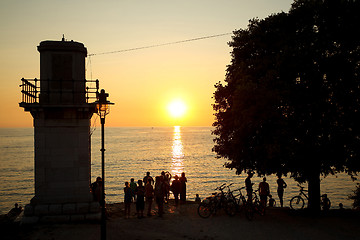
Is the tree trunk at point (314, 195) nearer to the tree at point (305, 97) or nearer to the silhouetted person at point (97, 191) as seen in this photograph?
the tree at point (305, 97)


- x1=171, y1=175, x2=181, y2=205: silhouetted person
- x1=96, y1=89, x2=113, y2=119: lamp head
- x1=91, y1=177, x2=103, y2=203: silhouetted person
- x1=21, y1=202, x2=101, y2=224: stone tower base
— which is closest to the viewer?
x1=96, y1=89, x2=113, y2=119: lamp head

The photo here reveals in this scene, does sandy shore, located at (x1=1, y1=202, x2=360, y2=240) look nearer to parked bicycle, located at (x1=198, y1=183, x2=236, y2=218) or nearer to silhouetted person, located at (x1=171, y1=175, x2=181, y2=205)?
parked bicycle, located at (x1=198, y1=183, x2=236, y2=218)

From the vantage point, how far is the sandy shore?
13969 mm

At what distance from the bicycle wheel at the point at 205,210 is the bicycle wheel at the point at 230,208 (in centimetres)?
78

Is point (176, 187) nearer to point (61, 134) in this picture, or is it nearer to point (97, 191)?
point (97, 191)

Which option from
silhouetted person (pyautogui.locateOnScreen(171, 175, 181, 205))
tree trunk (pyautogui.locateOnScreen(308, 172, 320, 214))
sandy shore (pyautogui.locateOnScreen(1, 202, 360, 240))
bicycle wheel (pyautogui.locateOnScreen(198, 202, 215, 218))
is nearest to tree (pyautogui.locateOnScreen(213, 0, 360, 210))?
tree trunk (pyautogui.locateOnScreen(308, 172, 320, 214))

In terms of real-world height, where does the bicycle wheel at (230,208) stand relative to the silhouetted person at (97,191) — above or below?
below

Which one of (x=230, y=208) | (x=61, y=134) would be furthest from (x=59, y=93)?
(x=230, y=208)

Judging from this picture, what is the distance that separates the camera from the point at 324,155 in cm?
1664

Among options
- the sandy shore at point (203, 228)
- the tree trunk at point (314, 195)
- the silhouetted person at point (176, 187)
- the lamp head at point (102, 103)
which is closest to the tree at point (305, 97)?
the tree trunk at point (314, 195)

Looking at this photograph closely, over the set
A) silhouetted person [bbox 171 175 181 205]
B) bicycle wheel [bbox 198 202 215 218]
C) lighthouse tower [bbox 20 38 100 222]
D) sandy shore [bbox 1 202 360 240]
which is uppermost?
lighthouse tower [bbox 20 38 100 222]

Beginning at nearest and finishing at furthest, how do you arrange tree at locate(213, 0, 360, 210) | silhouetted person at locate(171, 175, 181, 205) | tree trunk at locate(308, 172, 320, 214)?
tree at locate(213, 0, 360, 210)
tree trunk at locate(308, 172, 320, 214)
silhouetted person at locate(171, 175, 181, 205)

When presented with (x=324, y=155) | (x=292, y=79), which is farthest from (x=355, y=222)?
(x=292, y=79)

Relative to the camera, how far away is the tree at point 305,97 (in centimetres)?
1642
